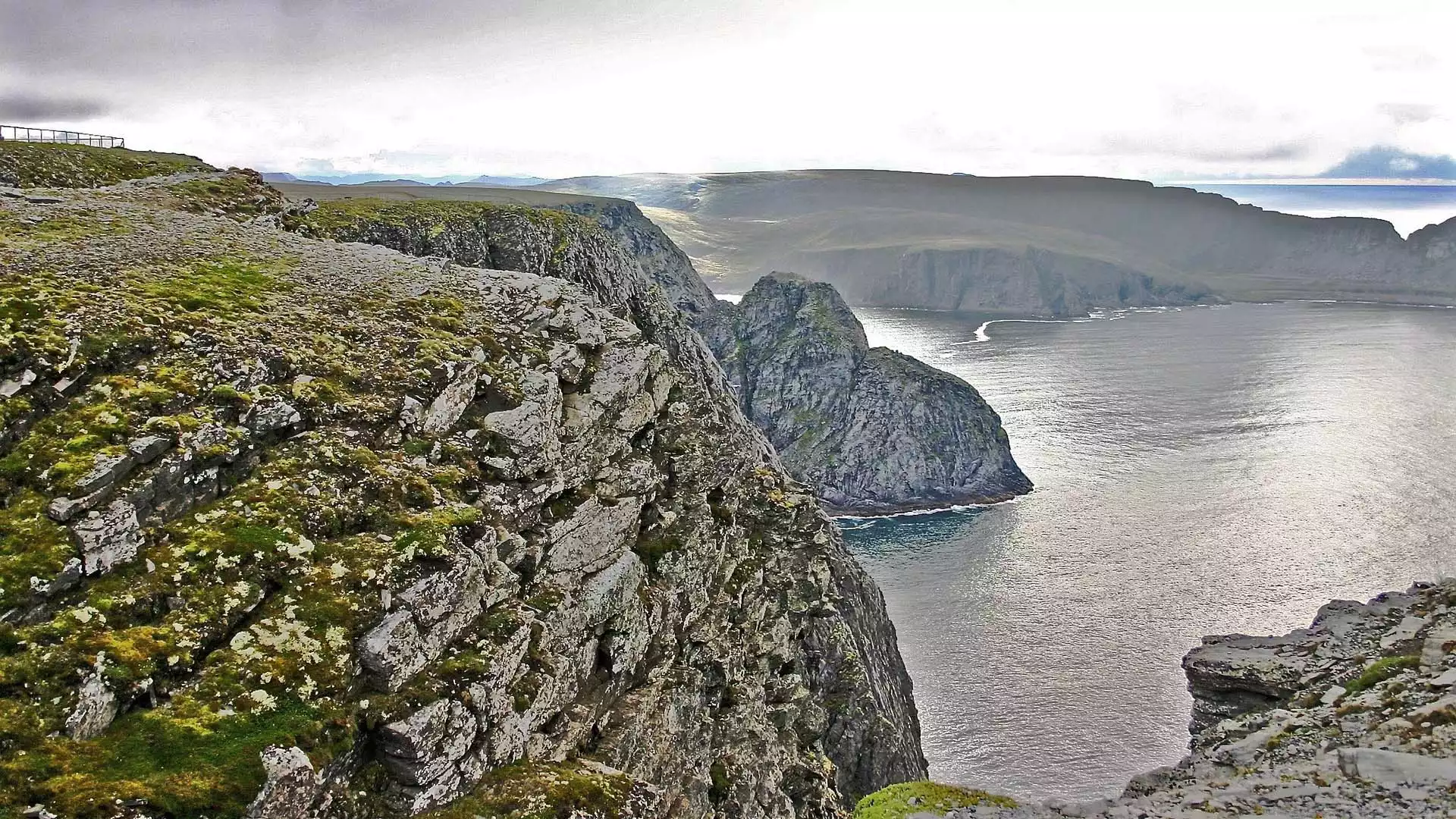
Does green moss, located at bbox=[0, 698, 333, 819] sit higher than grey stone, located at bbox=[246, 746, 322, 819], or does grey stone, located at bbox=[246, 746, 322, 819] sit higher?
green moss, located at bbox=[0, 698, 333, 819]

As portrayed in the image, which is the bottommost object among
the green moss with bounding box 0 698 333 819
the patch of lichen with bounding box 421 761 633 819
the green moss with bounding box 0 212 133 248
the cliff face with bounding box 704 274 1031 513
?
the cliff face with bounding box 704 274 1031 513

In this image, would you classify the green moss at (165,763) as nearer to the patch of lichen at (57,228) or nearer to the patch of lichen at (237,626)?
the patch of lichen at (237,626)

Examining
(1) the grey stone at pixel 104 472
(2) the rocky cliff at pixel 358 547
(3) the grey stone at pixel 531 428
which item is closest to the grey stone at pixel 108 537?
(2) the rocky cliff at pixel 358 547

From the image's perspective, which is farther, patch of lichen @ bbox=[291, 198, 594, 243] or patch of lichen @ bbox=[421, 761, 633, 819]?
patch of lichen @ bbox=[291, 198, 594, 243]

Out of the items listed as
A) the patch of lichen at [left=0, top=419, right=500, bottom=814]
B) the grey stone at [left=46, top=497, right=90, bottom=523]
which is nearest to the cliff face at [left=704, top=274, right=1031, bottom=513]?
the patch of lichen at [left=0, top=419, right=500, bottom=814]

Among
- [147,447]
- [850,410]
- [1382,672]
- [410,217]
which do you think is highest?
[410,217]

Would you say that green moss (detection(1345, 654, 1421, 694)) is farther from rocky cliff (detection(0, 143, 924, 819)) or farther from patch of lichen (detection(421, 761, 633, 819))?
patch of lichen (detection(421, 761, 633, 819))

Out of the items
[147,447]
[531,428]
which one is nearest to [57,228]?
[147,447]

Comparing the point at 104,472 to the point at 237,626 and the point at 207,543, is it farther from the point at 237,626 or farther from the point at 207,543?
the point at 237,626
